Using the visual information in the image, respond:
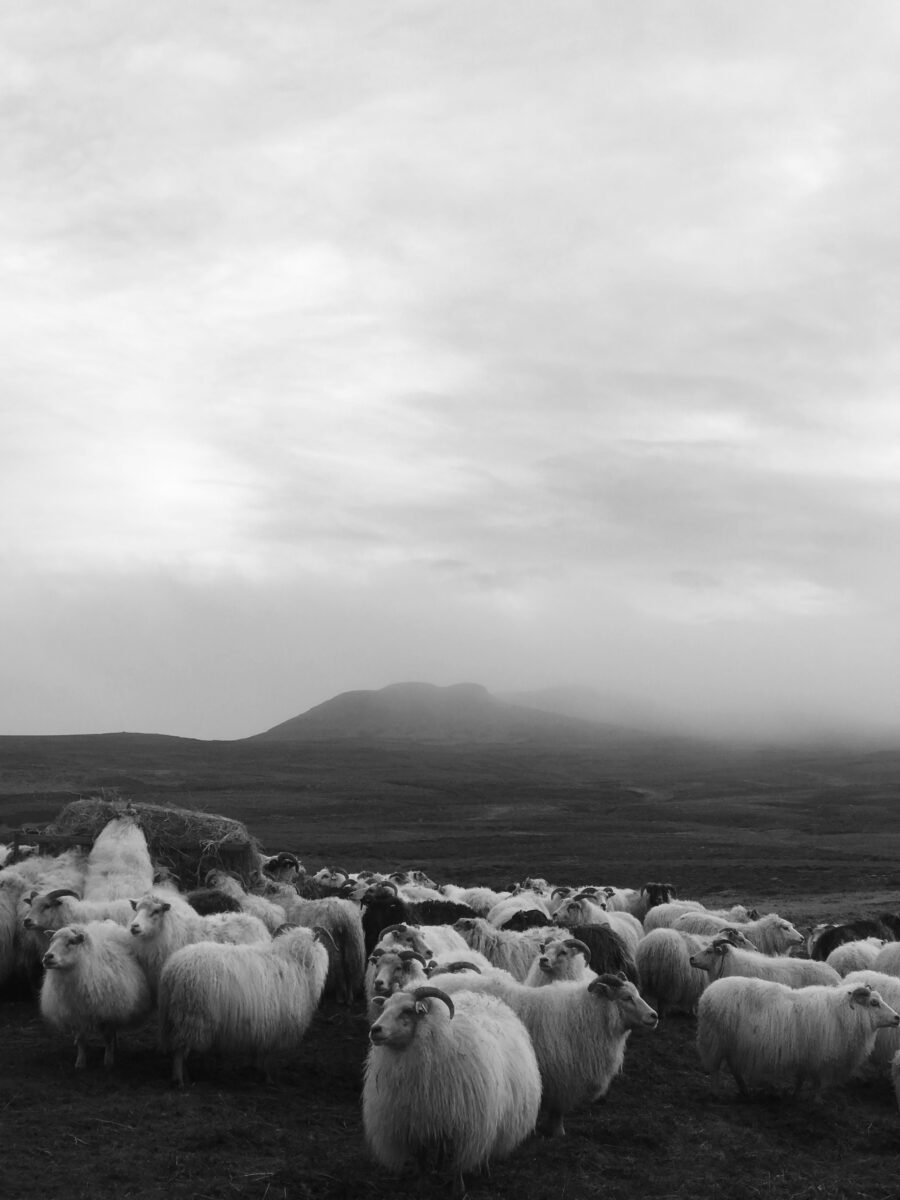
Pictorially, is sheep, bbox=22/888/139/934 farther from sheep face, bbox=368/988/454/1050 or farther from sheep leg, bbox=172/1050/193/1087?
sheep face, bbox=368/988/454/1050

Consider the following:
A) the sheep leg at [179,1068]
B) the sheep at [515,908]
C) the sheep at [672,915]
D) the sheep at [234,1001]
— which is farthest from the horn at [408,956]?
the sheep at [672,915]

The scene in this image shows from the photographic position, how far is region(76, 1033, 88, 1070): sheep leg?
11.7 m

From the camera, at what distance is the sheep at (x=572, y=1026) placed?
10609 millimetres

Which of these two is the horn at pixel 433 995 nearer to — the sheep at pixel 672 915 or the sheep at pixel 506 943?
the sheep at pixel 506 943

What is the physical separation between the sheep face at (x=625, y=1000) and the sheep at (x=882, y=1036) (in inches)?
131

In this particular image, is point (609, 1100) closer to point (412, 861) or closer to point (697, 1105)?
point (697, 1105)

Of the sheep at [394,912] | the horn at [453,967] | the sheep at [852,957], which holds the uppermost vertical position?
the horn at [453,967]

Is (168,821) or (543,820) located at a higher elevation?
(168,821)

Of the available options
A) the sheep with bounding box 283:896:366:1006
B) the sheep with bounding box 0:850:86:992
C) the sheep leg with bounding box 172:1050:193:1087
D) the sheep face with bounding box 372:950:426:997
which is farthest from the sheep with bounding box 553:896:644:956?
the sheep with bounding box 0:850:86:992

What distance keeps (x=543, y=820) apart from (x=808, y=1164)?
55.2m

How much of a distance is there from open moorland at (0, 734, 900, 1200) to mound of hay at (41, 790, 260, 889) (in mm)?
4889

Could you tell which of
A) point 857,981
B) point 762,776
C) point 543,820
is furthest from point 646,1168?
point 762,776

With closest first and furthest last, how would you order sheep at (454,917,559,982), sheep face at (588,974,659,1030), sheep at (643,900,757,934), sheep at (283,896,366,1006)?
sheep face at (588,974,659,1030)
sheep at (454,917,559,982)
sheep at (283,896,366,1006)
sheep at (643,900,757,934)

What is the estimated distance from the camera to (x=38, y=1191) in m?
8.21
